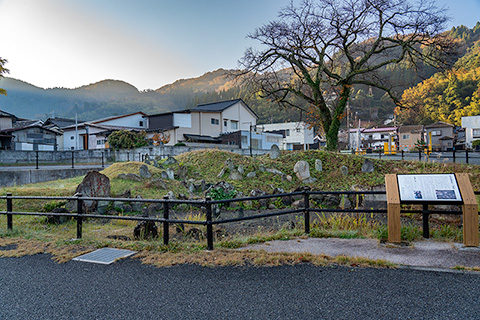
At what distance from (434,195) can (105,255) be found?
5.82 metres

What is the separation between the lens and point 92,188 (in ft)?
35.7

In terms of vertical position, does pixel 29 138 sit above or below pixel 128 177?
above

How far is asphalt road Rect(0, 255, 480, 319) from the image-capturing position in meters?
3.19

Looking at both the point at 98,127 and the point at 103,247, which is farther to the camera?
the point at 98,127

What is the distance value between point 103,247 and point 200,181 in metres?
8.87

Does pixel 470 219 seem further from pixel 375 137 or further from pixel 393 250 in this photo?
pixel 375 137

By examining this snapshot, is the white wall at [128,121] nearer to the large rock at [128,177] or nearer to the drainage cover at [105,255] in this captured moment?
the large rock at [128,177]

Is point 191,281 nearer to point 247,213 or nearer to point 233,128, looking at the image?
point 247,213

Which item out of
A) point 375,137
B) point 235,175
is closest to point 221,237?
point 235,175

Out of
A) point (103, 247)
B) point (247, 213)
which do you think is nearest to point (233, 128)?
point (247, 213)

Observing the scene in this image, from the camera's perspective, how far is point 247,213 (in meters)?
11.9

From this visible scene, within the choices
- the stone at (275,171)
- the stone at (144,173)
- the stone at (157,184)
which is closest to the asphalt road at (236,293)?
the stone at (157,184)

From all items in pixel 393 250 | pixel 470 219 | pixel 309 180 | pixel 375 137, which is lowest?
pixel 393 250

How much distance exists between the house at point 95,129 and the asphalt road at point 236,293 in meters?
34.9
